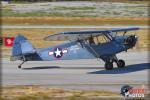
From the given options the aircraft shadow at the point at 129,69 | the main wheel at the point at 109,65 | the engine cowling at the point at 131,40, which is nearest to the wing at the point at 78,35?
the engine cowling at the point at 131,40

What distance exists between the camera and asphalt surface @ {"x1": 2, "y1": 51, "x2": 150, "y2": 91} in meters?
19.5

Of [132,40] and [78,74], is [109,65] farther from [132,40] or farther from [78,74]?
[78,74]

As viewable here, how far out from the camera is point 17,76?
22.0 meters

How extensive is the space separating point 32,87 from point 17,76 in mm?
3775

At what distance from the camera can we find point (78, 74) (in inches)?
881

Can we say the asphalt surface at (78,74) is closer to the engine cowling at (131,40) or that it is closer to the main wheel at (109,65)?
the main wheel at (109,65)

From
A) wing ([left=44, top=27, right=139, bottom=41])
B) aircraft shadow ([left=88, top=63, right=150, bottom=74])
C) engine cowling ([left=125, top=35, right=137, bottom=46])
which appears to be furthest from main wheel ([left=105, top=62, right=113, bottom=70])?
wing ([left=44, top=27, right=139, bottom=41])

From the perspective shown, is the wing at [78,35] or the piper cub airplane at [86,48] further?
the piper cub airplane at [86,48]

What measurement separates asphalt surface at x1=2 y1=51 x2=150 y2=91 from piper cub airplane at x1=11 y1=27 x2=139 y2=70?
59 cm

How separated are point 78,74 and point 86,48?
1.97 metres

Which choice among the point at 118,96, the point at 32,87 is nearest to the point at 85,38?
the point at 32,87

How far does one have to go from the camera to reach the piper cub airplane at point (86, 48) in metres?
23.4

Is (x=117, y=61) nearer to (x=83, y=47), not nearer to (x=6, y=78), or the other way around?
(x=83, y=47)

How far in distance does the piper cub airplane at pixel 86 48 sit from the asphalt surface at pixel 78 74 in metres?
0.59
